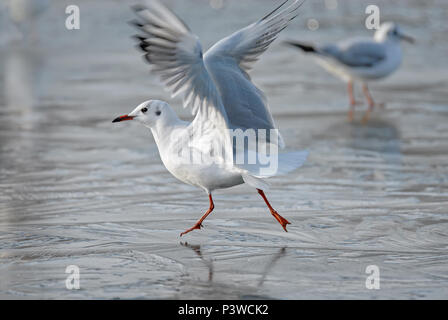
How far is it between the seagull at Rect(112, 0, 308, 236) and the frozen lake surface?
0.78 feet

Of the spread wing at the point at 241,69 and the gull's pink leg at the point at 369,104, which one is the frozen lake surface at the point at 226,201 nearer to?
the gull's pink leg at the point at 369,104

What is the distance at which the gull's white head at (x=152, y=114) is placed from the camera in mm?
5426

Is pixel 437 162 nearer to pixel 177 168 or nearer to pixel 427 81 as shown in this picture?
pixel 177 168

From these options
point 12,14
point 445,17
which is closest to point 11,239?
point 12,14

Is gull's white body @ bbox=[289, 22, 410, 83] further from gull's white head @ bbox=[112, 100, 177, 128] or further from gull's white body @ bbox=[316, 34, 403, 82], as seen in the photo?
gull's white head @ bbox=[112, 100, 177, 128]

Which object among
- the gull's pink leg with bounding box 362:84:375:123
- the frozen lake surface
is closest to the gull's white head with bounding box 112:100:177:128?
the frozen lake surface

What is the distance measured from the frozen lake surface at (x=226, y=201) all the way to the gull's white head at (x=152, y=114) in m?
0.59

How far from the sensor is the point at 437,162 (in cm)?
714

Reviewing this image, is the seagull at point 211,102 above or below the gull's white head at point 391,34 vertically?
below

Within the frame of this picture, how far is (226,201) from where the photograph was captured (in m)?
6.07

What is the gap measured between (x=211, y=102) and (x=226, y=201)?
1.34 meters

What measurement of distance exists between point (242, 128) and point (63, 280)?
5.11 feet

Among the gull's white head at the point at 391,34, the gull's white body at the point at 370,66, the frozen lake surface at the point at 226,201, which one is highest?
the gull's white head at the point at 391,34

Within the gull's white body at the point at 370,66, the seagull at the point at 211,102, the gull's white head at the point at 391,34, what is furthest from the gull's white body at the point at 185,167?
the gull's white head at the point at 391,34
